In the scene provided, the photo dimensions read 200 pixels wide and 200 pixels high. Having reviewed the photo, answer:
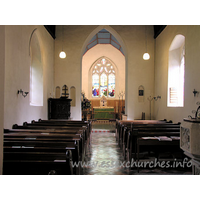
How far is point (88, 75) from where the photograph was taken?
18.6 m

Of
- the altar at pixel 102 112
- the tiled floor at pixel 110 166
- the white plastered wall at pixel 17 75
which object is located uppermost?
the white plastered wall at pixel 17 75

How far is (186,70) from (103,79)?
474 inches

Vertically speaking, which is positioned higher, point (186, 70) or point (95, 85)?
point (95, 85)

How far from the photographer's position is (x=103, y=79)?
19.0 m

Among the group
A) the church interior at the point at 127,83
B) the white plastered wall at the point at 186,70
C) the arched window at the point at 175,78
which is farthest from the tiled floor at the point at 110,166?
the arched window at the point at 175,78

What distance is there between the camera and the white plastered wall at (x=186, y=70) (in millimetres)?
6625

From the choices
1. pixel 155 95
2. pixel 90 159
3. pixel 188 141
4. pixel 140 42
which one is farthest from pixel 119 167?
pixel 140 42

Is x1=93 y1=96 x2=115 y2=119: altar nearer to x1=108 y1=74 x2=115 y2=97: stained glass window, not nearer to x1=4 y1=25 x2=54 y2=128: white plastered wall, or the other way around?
Answer: x1=108 y1=74 x2=115 y2=97: stained glass window

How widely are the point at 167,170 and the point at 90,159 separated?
1818 millimetres

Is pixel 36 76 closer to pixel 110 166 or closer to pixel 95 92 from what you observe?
pixel 110 166

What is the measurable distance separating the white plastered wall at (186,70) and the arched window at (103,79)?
7.89 metres

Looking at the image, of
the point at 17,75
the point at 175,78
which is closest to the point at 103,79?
the point at 175,78

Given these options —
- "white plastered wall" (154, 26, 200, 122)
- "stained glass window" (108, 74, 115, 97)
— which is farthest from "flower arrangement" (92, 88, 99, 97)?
"white plastered wall" (154, 26, 200, 122)

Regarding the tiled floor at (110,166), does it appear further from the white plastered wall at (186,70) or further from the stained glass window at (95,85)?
the stained glass window at (95,85)
